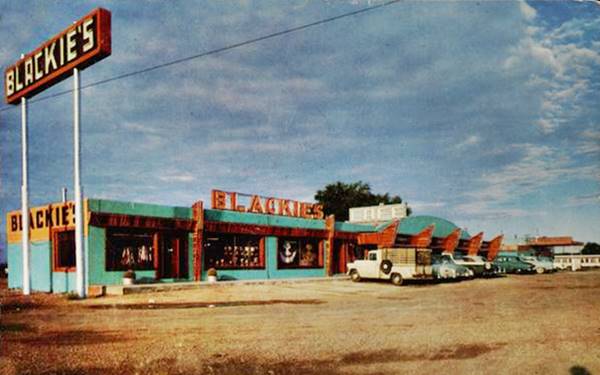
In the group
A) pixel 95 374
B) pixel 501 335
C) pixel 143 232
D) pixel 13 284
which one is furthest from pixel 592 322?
pixel 13 284

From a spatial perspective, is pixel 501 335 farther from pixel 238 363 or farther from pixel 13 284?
pixel 13 284

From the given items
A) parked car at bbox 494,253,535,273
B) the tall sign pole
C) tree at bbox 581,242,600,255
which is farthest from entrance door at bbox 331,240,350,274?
tree at bbox 581,242,600,255

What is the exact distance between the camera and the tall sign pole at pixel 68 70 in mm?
19438

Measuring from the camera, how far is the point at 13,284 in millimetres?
27453

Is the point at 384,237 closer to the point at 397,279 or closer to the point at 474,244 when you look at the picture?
the point at 397,279

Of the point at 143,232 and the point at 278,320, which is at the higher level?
the point at 143,232

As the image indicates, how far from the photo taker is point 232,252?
28781 mm

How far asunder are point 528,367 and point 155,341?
7024 millimetres

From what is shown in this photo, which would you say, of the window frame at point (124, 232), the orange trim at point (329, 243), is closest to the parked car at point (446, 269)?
the orange trim at point (329, 243)

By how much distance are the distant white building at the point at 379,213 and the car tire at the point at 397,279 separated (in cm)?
1928

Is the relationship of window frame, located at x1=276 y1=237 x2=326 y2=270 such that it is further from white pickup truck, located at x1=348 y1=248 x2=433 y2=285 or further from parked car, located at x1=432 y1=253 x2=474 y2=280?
parked car, located at x1=432 y1=253 x2=474 y2=280

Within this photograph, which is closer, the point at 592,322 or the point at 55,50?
the point at 592,322

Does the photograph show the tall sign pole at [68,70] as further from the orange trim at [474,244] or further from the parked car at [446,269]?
the orange trim at [474,244]

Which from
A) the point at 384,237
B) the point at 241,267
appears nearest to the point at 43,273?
the point at 241,267
